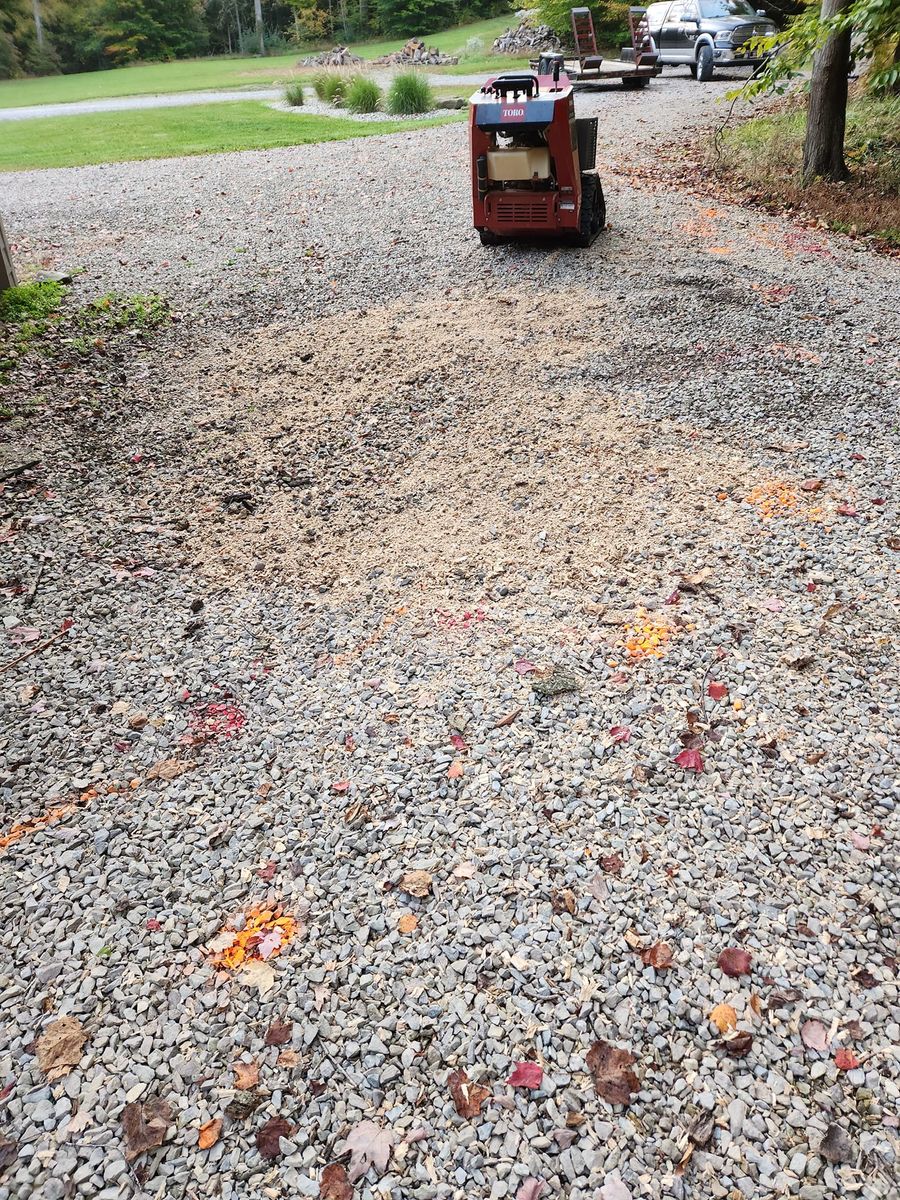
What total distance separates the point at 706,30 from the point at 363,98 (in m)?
8.39

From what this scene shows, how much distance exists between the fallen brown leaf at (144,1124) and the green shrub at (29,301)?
303 inches

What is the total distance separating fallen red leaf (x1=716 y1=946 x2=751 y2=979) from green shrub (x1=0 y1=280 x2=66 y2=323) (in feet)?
27.0

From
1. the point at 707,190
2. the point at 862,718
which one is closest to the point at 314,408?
the point at 862,718

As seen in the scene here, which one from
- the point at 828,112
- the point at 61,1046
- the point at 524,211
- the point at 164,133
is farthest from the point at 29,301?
the point at 164,133

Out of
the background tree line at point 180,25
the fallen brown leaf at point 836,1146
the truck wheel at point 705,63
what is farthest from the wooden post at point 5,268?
the background tree line at point 180,25

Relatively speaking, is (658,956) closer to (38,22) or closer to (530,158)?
(530,158)

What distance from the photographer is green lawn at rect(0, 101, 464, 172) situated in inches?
655

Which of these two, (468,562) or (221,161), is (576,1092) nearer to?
(468,562)

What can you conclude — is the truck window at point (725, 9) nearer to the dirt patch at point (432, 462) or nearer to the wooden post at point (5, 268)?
the dirt patch at point (432, 462)

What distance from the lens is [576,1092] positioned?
2.19m

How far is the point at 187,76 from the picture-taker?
34.0 meters

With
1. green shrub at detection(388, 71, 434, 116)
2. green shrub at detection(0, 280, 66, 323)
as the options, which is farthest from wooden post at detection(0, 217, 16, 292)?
green shrub at detection(388, 71, 434, 116)

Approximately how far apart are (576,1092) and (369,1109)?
0.57 metres

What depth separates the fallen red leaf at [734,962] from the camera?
2.45 m
